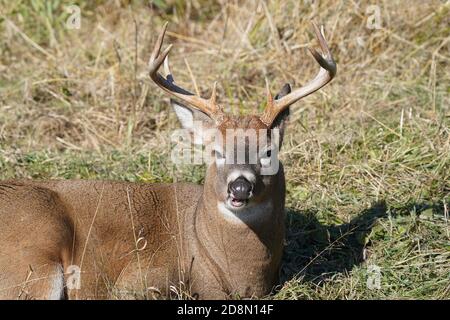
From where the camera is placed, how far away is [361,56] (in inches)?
308

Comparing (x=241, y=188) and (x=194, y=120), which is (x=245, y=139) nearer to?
(x=241, y=188)

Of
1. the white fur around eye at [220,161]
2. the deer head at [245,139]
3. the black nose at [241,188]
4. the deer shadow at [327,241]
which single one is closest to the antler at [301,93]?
the deer head at [245,139]

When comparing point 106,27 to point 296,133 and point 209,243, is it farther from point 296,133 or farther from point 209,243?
point 209,243

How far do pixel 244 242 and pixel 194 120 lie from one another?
0.74m

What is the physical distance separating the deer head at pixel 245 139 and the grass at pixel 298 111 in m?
0.64

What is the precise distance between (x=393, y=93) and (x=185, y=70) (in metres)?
1.69

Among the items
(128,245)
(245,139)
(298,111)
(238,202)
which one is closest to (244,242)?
(238,202)

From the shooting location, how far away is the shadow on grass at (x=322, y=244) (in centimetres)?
558

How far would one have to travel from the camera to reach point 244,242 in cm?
508

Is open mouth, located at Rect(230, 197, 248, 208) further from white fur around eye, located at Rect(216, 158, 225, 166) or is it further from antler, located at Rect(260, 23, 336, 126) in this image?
antler, located at Rect(260, 23, 336, 126)

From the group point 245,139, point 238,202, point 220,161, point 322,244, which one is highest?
point 245,139

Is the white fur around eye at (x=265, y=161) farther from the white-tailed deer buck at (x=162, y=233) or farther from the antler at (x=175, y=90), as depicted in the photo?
the antler at (x=175, y=90)

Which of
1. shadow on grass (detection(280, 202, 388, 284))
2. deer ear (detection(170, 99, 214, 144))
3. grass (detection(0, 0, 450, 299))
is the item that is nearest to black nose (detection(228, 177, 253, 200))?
deer ear (detection(170, 99, 214, 144))
